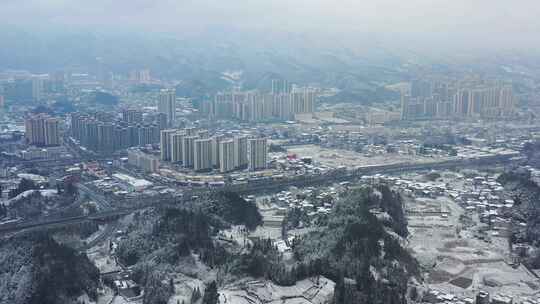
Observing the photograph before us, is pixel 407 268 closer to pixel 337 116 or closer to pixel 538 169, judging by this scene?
pixel 538 169

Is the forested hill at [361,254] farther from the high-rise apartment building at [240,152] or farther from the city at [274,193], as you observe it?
the high-rise apartment building at [240,152]

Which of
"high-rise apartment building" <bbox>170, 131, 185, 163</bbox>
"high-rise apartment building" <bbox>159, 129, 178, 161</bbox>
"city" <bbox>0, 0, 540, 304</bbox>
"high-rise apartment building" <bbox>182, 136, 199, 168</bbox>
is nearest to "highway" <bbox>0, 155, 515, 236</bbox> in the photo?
"city" <bbox>0, 0, 540, 304</bbox>

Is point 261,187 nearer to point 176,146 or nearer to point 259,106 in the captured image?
point 176,146

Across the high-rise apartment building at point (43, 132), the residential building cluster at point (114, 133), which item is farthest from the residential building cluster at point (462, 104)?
the high-rise apartment building at point (43, 132)

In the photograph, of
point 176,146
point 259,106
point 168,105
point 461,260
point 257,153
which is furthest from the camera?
point 259,106

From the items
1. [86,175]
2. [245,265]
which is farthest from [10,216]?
[245,265]

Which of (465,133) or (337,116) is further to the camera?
(337,116)

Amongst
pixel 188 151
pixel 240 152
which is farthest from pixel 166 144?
pixel 240 152
